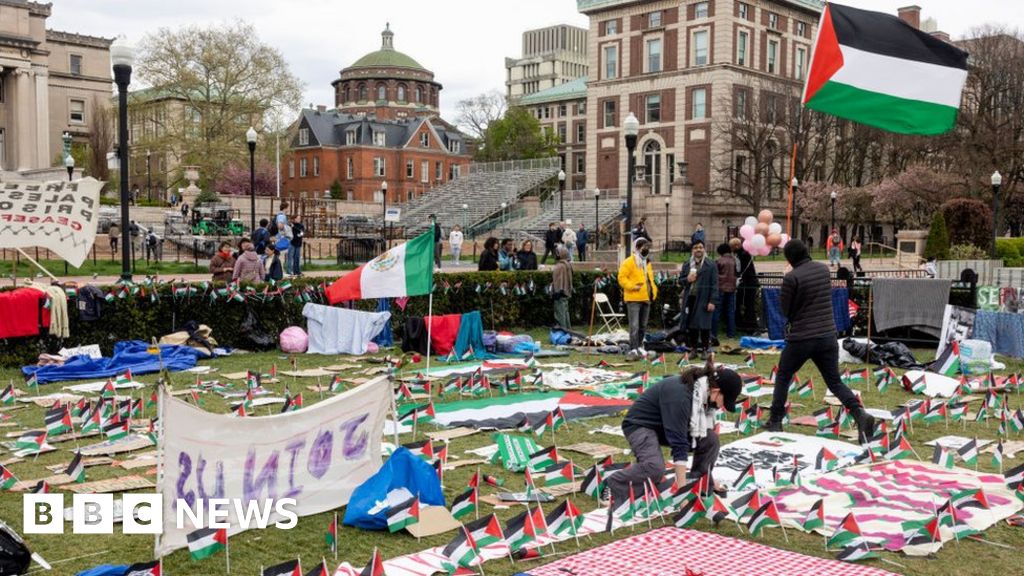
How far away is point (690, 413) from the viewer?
7.03m

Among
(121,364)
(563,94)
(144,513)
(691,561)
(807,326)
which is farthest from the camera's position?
(563,94)

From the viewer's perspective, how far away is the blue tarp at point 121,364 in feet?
44.5

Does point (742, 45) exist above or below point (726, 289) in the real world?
above

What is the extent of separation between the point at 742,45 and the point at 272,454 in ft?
193

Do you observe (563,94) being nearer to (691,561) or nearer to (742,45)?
(742,45)

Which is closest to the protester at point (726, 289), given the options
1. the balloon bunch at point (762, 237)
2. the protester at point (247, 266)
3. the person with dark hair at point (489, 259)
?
the balloon bunch at point (762, 237)

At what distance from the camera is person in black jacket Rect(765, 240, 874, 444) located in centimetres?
961

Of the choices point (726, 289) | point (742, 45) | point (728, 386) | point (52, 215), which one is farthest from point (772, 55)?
point (728, 386)

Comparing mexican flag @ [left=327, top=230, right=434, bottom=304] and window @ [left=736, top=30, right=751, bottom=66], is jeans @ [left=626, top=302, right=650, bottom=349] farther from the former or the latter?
window @ [left=736, top=30, right=751, bottom=66]

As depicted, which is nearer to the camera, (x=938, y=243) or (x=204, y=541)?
(x=204, y=541)

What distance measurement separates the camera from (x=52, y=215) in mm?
14180

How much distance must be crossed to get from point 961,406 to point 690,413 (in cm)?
596

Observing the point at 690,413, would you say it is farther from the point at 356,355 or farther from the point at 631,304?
the point at 356,355

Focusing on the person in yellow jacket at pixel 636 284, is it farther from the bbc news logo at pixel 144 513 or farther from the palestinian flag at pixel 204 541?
the palestinian flag at pixel 204 541
